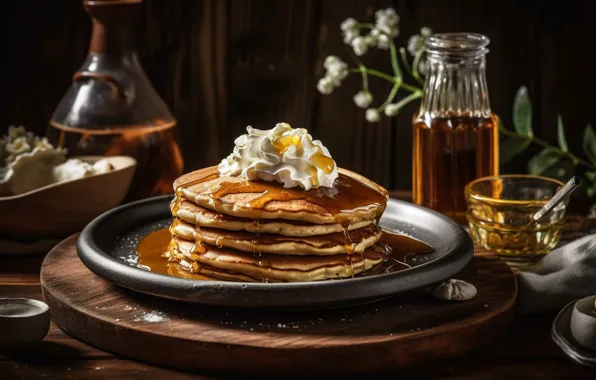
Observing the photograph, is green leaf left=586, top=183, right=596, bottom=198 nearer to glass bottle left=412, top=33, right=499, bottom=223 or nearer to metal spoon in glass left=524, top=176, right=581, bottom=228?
glass bottle left=412, top=33, right=499, bottom=223

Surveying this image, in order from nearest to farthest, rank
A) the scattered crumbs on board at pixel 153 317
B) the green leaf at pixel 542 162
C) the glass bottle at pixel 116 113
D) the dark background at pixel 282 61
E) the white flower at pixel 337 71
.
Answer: the scattered crumbs on board at pixel 153 317, the glass bottle at pixel 116 113, the white flower at pixel 337 71, the green leaf at pixel 542 162, the dark background at pixel 282 61

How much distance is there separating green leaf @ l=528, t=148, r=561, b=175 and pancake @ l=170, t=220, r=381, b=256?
115cm

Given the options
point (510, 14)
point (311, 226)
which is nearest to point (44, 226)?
point (311, 226)

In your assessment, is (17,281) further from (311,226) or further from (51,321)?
(311,226)

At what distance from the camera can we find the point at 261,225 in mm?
1601

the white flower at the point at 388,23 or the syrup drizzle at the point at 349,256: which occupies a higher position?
the white flower at the point at 388,23

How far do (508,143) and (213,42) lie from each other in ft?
3.08

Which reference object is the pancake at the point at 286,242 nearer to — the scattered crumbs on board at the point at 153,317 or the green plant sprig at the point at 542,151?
the scattered crumbs on board at the point at 153,317

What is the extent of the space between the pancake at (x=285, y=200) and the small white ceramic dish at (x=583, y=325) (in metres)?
0.39

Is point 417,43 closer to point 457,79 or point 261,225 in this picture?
point 457,79

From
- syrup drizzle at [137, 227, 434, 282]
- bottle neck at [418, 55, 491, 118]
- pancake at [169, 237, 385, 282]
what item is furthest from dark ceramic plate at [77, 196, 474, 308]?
bottle neck at [418, 55, 491, 118]

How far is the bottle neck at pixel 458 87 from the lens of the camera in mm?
2195

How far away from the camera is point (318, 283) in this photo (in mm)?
1463

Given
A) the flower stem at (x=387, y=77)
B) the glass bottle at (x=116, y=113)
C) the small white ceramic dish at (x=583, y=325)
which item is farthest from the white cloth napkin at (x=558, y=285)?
the glass bottle at (x=116, y=113)
